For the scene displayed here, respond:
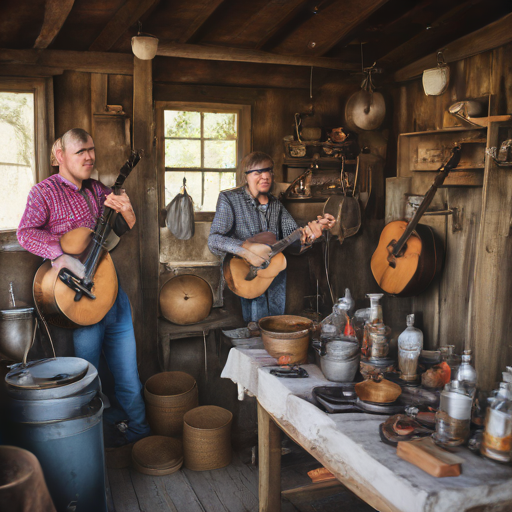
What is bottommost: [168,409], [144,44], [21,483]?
[168,409]

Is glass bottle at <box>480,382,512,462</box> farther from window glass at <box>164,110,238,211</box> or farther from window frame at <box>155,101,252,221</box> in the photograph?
window glass at <box>164,110,238,211</box>

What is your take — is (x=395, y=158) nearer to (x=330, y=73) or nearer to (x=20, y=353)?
(x=330, y=73)

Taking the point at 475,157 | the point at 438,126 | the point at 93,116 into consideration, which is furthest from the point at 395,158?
the point at 93,116

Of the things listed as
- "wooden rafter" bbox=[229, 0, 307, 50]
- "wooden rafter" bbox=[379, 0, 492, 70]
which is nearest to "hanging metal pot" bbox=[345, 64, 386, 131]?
"wooden rafter" bbox=[379, 0, 492, 70]

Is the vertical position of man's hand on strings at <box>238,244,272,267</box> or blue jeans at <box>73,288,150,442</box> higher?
man's hand on strings at <box>238,244,272,267</box>

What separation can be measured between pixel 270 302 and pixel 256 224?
2.39 feet

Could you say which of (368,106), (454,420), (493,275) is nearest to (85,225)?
(368,106)

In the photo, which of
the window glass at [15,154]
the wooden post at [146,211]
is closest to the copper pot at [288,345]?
the wooden post at [146,211]

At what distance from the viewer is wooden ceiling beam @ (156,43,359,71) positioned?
4434 millimetres

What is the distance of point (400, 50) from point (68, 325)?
12.6 feet

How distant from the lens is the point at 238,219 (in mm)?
4574

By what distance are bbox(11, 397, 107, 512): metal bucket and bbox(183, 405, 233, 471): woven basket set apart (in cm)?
100

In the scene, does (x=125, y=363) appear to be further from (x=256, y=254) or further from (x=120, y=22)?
(x=120, y=22)

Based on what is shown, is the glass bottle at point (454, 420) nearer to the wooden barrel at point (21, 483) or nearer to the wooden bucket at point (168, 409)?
the wooden barrel at point (21, 483)
